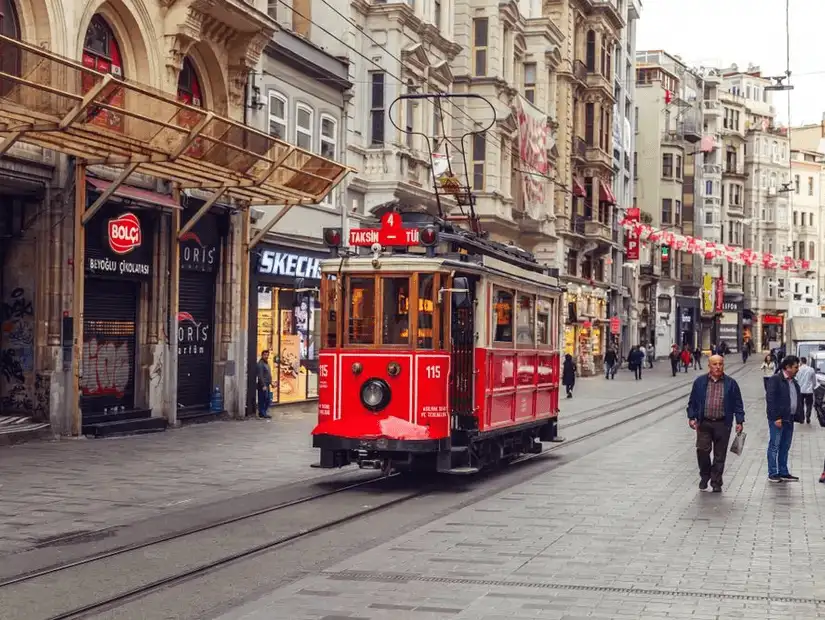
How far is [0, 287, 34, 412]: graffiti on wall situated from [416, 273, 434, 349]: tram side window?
27.5 feet

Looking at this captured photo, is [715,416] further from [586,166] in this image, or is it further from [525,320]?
[586,166]

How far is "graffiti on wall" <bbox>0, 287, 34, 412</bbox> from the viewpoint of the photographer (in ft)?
68.5

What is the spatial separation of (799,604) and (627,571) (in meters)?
1.55

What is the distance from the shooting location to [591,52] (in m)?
63.0

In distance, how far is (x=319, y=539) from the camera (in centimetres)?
1168

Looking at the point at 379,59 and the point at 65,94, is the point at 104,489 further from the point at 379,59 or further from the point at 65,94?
the point at 379,59

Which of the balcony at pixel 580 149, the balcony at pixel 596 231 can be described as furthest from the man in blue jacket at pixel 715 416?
the balcony at pixel 596 231

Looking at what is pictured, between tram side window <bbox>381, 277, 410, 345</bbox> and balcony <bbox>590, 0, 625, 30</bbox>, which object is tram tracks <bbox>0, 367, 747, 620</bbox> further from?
balcony <bbox>590, 0, 625, 30</bbox>

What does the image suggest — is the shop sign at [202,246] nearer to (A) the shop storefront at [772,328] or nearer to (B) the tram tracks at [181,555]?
(B) the tram tracks at [181,555]

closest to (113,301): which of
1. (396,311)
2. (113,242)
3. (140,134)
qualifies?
(113,242)

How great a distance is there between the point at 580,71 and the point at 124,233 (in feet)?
137

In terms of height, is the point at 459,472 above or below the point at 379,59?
below

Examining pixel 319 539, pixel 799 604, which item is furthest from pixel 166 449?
pixel 799 604

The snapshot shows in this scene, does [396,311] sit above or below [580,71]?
below
